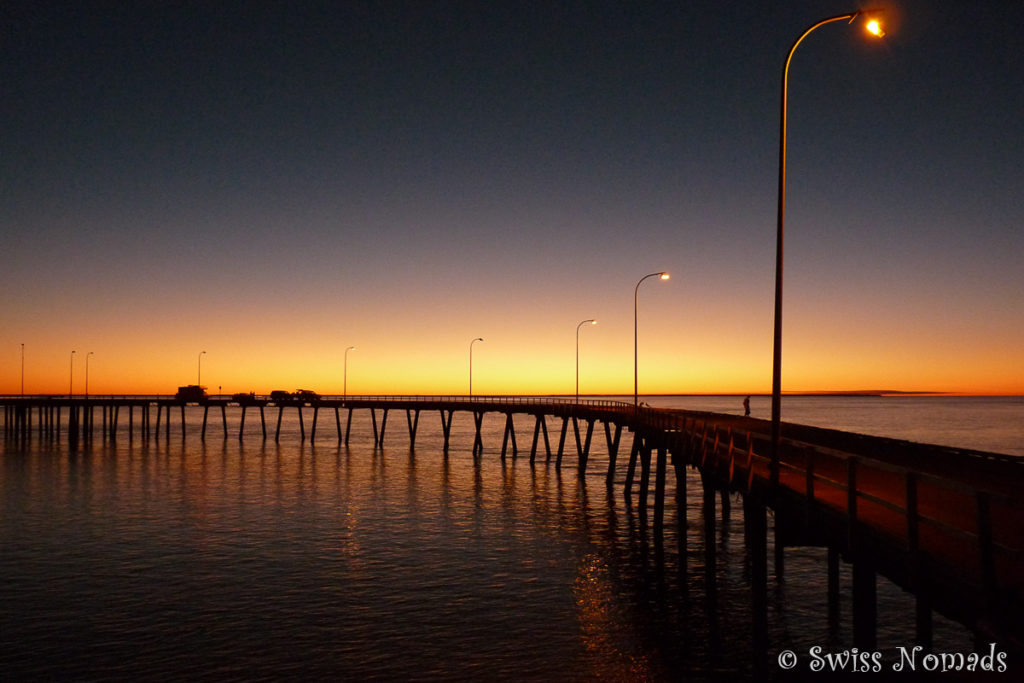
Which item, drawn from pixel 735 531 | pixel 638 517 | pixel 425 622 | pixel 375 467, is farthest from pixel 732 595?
pixel 375 467

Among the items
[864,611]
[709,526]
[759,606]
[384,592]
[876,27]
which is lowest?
[384,592]

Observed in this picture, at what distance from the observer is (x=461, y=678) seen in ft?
50.2

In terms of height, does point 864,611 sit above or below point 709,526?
above

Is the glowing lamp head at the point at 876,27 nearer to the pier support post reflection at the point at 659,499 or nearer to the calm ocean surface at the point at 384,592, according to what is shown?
the calm ocean surface at the point at 384,592

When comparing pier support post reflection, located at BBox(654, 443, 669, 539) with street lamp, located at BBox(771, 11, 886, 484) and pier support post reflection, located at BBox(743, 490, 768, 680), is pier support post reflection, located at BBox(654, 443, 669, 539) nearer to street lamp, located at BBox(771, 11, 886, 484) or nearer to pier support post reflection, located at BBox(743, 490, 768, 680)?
pier support post reflection, located at BBox(743, 490, 768, 680)

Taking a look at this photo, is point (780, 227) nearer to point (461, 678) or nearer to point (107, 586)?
point (461, 678)

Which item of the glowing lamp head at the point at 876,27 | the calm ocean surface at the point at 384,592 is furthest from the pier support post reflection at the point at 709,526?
the glowing lamp head at the point at 876,27

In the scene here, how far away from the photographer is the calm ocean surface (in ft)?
53.4

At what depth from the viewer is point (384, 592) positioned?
22.0 meters

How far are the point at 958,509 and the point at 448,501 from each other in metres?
30.1

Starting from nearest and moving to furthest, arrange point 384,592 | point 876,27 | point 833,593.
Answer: point 876,27 < point 833,593 < point 384,592

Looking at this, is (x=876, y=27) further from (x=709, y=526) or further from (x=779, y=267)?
(x=709, y=526)

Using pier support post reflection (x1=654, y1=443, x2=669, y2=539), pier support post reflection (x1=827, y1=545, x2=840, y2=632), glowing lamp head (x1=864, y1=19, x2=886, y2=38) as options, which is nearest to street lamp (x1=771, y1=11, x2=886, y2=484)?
glowing lamp head (x1=864, y1=19, x2=886, y2=38)

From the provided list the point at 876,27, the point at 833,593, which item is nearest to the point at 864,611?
the point at 833,593
